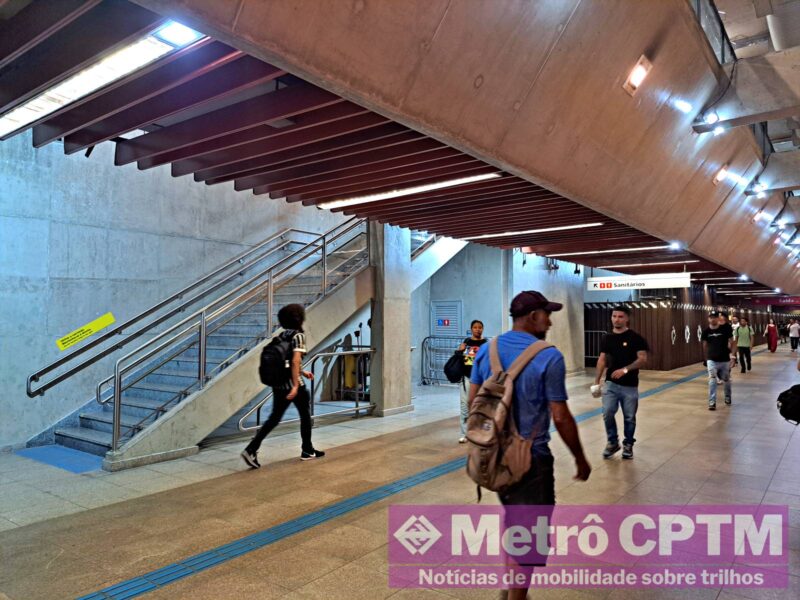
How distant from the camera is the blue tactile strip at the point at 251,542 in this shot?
3133 mm

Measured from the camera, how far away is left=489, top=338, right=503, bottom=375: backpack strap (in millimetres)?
2598

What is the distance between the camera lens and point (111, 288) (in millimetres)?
7691

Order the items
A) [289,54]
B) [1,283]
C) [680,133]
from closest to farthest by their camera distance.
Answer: [289,54], [1,283], [680,133]

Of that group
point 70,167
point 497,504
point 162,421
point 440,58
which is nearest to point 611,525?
point 497,504

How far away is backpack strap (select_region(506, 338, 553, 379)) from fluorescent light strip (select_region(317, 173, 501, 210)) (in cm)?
324

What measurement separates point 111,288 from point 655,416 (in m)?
8.85

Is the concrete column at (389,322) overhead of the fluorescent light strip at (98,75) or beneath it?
beneath

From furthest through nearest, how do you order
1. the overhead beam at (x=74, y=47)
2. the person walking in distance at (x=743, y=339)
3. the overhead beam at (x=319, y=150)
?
the person walking in distance at (x=743, y=339) → the overhead beam at (x=319, y=150) → the overhead beam at (x=74, y=47)

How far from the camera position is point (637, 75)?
18.7ft

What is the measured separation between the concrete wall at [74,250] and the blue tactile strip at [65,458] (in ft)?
1.14

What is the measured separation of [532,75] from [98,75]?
3392 mm

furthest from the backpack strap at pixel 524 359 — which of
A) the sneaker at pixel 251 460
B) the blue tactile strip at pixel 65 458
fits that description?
the blue tactile strip at pixel 65 458

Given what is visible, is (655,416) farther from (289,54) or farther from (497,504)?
(289,54)

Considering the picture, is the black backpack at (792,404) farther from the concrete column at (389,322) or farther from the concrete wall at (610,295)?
the concrete wall at (610,295)
